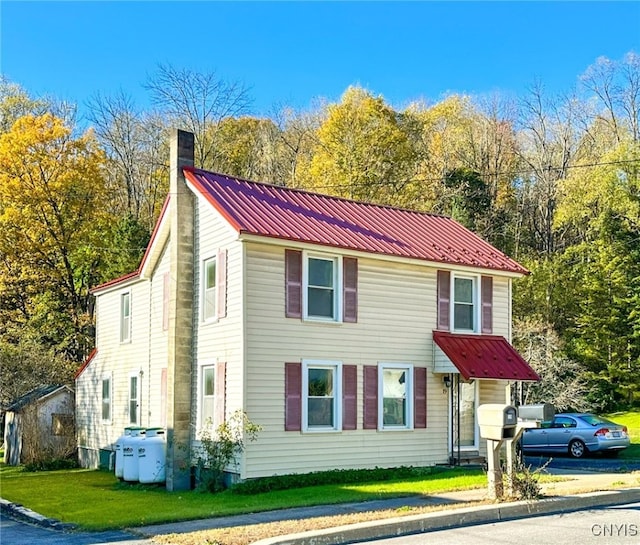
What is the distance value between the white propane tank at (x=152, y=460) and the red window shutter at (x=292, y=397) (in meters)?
3.51

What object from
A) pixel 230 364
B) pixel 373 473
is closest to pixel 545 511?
pixel 373 473

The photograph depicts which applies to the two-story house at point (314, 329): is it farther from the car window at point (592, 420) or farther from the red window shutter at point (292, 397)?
the car window at point (592, 420)

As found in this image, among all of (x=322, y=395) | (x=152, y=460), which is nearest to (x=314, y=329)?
(x=322, y=395)

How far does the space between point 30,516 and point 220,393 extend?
5.17 metres

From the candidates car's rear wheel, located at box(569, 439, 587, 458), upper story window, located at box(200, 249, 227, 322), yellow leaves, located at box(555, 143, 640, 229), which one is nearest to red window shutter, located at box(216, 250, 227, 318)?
upper story window, located at box(200, 249, 227, 322)

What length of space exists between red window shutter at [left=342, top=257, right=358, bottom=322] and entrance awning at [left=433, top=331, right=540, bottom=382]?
2718 millimetres

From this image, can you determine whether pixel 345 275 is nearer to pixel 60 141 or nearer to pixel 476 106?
pixel 60 141

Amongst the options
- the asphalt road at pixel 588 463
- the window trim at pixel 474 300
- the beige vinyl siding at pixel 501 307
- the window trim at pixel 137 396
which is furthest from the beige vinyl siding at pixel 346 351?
the window trim at pixel 137 396

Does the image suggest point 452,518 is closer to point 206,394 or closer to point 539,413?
point 539,413

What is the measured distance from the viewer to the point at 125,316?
82.0ft

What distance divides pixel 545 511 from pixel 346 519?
128 inches

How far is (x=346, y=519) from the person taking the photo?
1162 centimetres

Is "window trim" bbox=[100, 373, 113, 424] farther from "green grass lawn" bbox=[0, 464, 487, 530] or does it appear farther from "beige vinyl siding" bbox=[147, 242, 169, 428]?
"green grass lawn" bbox=[0, 464, 487, 530]

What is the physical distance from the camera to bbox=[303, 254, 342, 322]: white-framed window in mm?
18781
